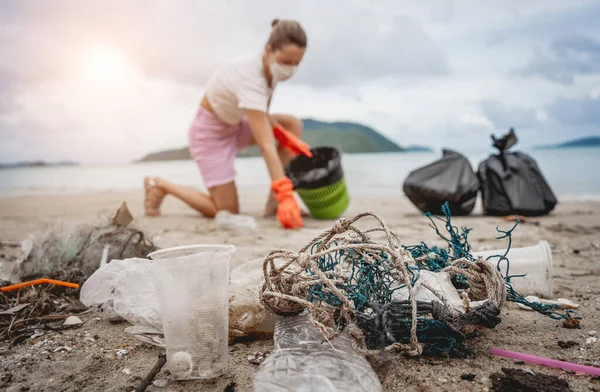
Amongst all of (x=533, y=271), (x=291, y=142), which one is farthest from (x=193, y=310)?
(x=291, y=142)

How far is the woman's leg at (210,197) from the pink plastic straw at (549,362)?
3866mm

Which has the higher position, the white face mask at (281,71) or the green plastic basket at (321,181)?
the white face mask at (281,71)

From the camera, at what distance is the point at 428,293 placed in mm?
1501

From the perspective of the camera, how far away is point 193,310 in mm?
1375

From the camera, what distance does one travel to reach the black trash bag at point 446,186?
184 inches

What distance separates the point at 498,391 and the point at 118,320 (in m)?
1.50

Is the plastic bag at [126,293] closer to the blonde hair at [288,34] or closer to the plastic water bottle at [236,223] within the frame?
the plastic water bottle at [236,223]

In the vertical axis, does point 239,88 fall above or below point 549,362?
above

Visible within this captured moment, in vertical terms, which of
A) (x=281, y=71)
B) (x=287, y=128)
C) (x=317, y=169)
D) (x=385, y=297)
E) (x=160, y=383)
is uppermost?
(x=281, y=71)

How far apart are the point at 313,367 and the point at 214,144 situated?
403 centimetres

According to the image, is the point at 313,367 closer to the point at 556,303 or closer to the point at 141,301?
the point at 141,301

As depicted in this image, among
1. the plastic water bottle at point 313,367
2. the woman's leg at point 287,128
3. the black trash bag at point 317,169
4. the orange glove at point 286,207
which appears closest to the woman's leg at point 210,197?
the woman's leg at point 287,128

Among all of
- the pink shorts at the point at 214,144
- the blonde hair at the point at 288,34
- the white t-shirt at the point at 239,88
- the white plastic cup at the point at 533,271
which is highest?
the blonde hair at the point at 288,34

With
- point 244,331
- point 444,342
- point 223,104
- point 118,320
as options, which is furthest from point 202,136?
point 444,342
